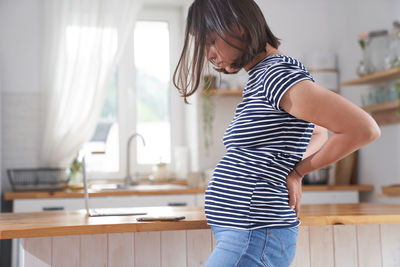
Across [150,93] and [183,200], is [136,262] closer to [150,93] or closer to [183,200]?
[183,200]

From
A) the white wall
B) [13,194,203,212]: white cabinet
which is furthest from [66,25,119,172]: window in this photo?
[13,194,203,212]: white cabinet

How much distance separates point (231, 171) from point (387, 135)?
2.77 m

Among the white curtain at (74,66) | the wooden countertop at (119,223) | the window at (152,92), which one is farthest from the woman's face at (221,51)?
the window at (152,92)

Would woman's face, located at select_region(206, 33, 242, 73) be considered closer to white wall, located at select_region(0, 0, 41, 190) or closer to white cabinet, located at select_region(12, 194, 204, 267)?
white cabinet, located at select_region(12, 194, 204, 267)

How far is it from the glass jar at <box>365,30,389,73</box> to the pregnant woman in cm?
260

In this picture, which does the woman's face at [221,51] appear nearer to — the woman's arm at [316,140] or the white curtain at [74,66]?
the woman's arm at [316,140]

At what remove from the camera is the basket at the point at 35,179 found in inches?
132

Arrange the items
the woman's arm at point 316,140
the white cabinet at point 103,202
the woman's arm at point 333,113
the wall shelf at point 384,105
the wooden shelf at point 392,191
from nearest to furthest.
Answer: the woman's arm at point 333,113
the woman's arm at point 316,140
the wooden shelf at point 392,191
the white cabinet at point 103,202
the wall shelf at point 384,105

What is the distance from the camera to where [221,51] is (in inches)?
45.6

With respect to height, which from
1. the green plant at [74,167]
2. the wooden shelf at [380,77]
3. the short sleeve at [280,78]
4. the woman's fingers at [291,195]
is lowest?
the woman's fingers at [291,195]

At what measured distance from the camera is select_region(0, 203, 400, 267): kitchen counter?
147cm

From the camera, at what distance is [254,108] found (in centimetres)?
111

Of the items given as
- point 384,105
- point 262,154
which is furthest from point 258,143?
point 384,105

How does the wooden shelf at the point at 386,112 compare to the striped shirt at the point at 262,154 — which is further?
the wooden shelf at the point at 386,112
